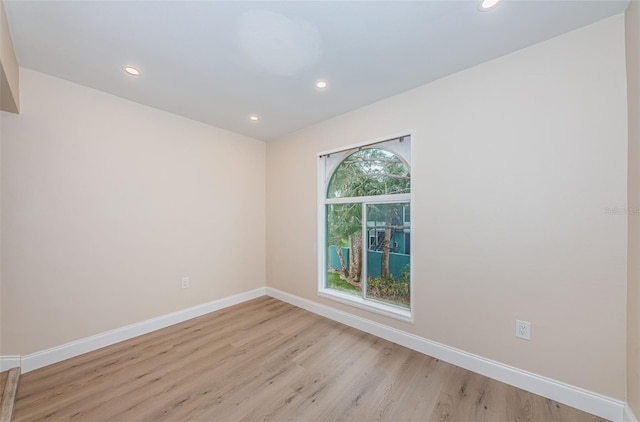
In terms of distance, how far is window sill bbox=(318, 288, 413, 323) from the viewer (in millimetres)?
2303

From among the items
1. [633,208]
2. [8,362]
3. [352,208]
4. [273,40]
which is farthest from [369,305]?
[8,362]

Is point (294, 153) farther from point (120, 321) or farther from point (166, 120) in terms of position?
point (120, 321)

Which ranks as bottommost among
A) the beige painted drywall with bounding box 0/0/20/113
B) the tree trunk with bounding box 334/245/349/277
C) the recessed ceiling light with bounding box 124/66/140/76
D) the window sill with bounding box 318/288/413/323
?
the window sill with bounding box 318/288/413/323

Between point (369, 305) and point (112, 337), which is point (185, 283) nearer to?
point (112, 337)

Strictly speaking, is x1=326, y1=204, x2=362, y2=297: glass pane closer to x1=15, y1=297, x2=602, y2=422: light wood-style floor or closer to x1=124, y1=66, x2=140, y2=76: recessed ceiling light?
x1=15, y1=297, x2=602, y2=422: light wood-style floor

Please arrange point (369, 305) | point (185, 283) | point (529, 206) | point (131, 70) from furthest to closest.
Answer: point (185, 283) < point (369, 305) < point (131, 70) < point (529, 206)

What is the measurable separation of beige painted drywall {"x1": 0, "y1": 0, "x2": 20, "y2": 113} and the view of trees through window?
8.78ft

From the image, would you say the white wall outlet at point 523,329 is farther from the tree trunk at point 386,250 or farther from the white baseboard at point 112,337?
the white baseboard at point 112,337

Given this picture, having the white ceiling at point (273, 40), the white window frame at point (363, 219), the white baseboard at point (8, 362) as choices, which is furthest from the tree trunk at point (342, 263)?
the white baseboard at point (8, 362)

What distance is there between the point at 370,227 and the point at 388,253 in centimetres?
35

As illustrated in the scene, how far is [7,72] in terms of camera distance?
5.03 ft

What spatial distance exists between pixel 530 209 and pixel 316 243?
2125 mm

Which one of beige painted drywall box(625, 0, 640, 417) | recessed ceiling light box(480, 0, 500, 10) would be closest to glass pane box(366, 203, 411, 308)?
beige painted drywall box(625, 0, 640, 417)

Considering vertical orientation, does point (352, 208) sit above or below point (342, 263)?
above
